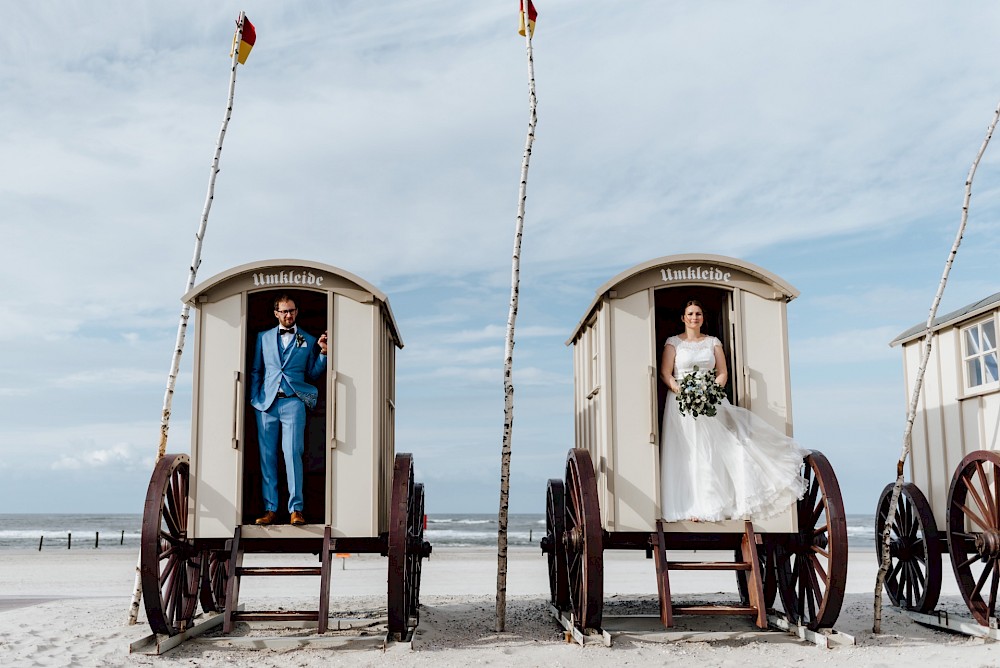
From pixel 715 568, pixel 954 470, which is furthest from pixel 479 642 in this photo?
pixel 954 470

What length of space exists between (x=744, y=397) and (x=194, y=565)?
207 inches

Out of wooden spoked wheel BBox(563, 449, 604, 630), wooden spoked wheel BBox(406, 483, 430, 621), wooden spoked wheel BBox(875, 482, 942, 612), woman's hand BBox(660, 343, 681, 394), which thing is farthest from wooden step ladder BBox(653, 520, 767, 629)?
wooden spoked wheel BBox(406, 483, 430, 621)

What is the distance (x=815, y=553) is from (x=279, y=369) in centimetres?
503

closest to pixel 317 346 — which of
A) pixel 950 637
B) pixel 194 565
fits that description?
pixel 194 565

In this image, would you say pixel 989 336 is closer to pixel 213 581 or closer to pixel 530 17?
pixel 530 17

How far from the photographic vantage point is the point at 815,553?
28.5 feet

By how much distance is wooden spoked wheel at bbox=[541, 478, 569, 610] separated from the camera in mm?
9633

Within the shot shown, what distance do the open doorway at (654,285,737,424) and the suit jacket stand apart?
3284 mm

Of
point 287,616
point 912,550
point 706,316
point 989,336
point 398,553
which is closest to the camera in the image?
point 398,553

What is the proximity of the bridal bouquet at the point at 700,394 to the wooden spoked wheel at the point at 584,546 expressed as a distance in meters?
1.01

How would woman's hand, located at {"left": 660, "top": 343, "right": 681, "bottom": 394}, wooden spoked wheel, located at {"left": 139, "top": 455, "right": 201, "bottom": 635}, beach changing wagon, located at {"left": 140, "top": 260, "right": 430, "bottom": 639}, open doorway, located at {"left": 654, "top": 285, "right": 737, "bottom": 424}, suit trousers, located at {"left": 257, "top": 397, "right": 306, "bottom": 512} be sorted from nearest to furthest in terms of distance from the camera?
wooden spoked wheel, located at {"left": 139, "top": 455, "right": 201, "bottom": 635}
beach changing wagon, located at {"left": 140, "top": 260, "right": 430, "bottom": 639}
suit trousers, located at {"left": 257, "top": 397, "right": 306, "bottom": 512}
woman's hand, located at {"left": 660, "top": 343, "right": 681, "bottom": 394}
open doorway, located at {"left": 654, "top": 285, "right": 737, "bottom": 424}

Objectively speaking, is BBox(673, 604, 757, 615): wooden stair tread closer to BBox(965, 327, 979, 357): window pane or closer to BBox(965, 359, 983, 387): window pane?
BBox(965, 359, 983, 387): window pane

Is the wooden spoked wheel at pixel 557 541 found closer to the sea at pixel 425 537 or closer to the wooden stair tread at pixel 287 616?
the wooden stair tread at pixel 287 616

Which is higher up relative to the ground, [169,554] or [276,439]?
[276,439]
